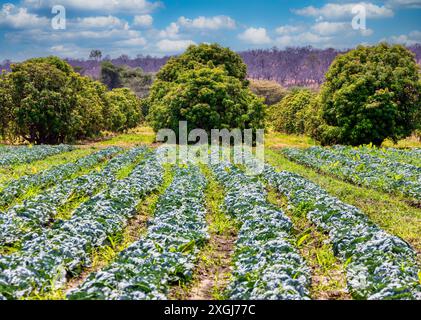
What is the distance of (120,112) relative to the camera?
56781 mm

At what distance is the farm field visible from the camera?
677 centimetres

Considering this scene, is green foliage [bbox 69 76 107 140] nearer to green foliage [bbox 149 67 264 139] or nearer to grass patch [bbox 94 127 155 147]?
grass patch [bbox 94 127 155 147]

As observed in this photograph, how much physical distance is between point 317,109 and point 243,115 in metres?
8.14

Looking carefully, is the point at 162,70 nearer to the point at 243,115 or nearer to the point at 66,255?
the point at 243,115

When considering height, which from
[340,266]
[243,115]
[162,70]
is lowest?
[340,266]

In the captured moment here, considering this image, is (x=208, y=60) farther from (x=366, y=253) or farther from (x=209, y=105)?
(x=366, y=253)

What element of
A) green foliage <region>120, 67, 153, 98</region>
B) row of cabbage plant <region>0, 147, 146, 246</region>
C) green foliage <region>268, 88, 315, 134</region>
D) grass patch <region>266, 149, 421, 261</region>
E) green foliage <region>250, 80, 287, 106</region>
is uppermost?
green foliage <region>120, 67, 153, 98</region>

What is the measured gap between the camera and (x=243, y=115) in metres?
37.6

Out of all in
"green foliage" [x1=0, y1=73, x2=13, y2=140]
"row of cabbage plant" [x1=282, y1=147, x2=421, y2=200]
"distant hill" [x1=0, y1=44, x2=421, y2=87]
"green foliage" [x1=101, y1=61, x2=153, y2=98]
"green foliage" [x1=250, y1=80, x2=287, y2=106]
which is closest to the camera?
"row of cabbage plant" [x1=282, y1=147, x2=421, y2=200]

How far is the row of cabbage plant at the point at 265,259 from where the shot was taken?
655cm

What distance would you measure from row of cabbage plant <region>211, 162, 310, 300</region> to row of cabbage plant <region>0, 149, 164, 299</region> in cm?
284

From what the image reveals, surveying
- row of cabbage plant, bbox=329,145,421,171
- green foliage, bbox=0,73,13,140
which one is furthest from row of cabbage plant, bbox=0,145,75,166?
row of cabbage plant, bbox=329,145,421,171

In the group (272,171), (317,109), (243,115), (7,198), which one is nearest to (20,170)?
(7,198)
